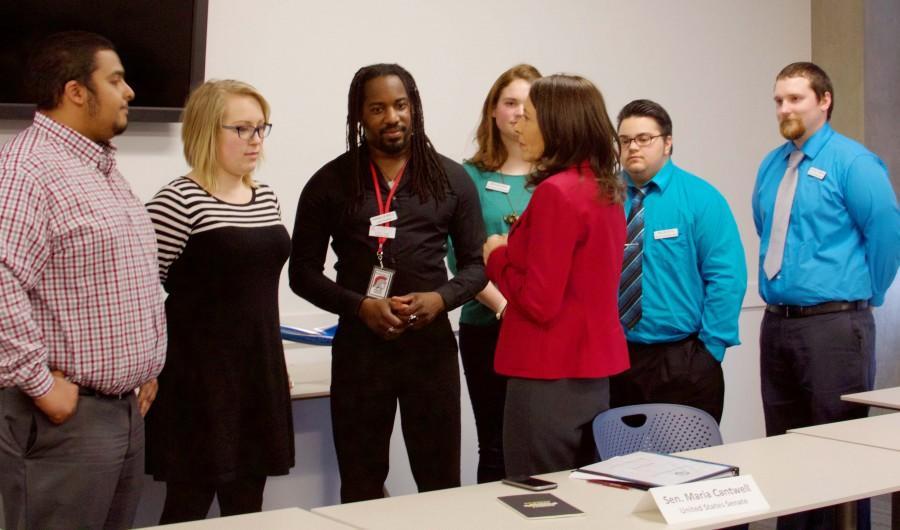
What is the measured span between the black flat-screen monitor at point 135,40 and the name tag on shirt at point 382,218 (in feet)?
3.53

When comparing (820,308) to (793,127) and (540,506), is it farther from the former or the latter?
(540,506)

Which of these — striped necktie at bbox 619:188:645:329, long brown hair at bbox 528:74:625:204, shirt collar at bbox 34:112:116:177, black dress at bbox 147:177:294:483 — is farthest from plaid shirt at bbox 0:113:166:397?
striped necktie at bbox 619:188:645:329

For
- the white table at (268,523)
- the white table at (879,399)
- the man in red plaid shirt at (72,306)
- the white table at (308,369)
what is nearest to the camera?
the white table at (268,523)

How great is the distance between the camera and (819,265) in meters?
3.69

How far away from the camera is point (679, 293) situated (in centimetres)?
340

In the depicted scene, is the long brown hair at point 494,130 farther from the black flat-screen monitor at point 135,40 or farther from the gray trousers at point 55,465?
the gray trousers at point 55,465

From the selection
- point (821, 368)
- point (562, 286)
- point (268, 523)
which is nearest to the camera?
point (268, 523)

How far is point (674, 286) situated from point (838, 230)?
757 mm

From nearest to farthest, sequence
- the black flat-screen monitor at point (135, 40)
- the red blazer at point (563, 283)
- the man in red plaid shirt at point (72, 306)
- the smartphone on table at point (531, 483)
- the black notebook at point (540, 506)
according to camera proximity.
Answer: the black notebook at point (540, 506) < the man in red plaid shirt at point (72, 306) < the smartphone on table at point (531, 483) < the red blazer at point (563, 283) < the black flat-screen monitor at point (135, 40)

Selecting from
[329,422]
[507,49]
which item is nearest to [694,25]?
[507,49]

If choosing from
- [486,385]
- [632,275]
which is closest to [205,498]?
[486,385]

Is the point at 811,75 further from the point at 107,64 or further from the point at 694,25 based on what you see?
the point at 107,64

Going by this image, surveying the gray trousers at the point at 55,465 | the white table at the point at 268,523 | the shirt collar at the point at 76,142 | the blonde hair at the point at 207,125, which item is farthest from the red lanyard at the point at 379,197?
the white table at the point at 268,523

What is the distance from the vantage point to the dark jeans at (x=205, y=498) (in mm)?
2736
